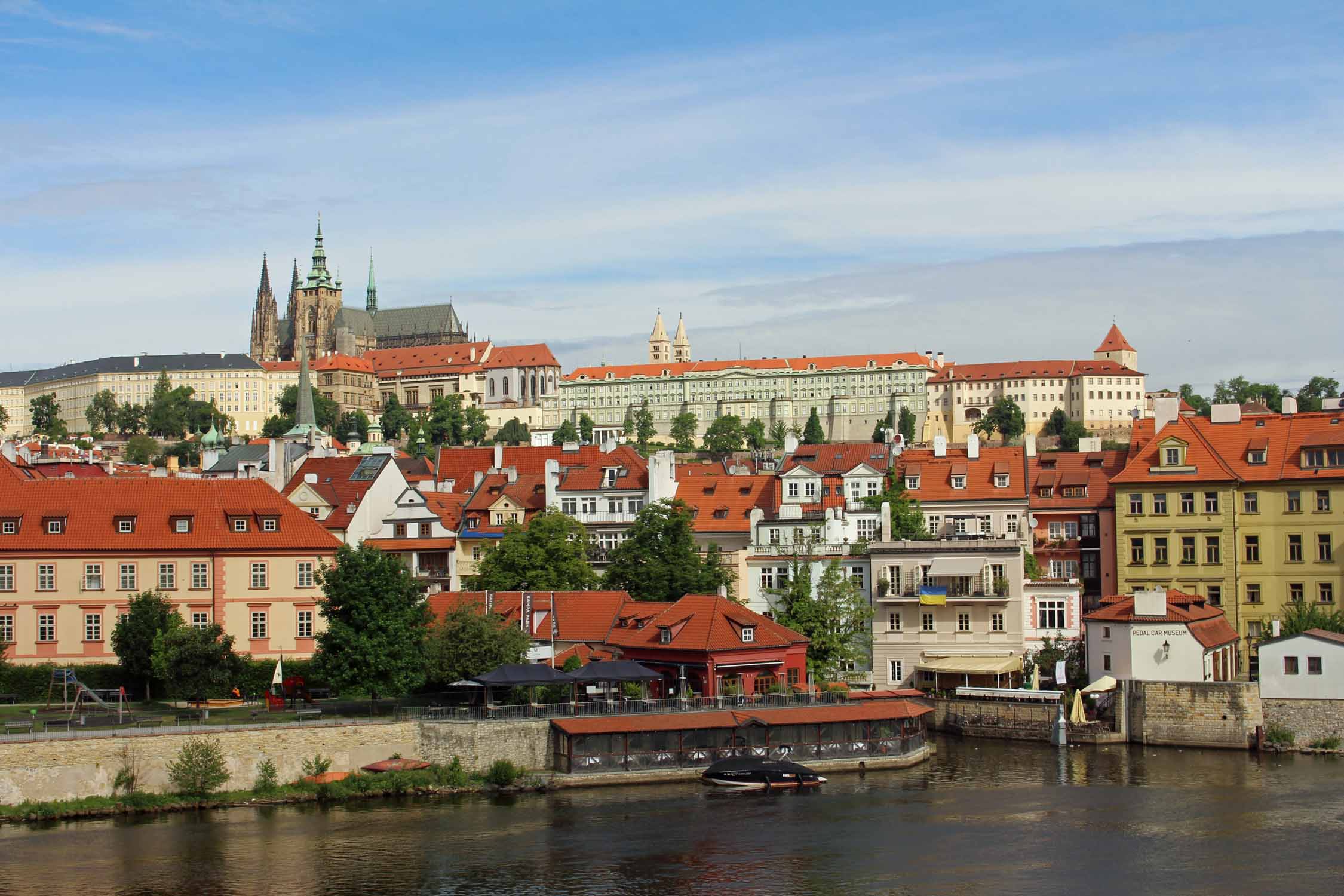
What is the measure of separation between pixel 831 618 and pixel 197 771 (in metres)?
24.3

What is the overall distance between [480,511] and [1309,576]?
1333 inches

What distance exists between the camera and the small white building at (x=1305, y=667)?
2167 inches

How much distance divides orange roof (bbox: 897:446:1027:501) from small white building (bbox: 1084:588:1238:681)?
11614mm

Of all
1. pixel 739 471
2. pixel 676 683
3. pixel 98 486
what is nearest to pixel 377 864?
pixel 676 683

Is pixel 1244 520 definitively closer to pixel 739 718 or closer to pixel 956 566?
pixel 956 566

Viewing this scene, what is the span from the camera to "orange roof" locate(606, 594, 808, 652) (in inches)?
2178

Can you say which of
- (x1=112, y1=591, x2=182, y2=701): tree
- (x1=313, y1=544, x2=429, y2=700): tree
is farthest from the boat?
(x1=112, y1=591, x2=182, y2=701): tree

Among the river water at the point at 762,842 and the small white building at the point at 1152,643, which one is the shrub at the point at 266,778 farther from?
the small white building at the point at 1152,643

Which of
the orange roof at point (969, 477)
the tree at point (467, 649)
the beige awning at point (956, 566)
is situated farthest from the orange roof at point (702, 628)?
the orange roof at point (969, 477)

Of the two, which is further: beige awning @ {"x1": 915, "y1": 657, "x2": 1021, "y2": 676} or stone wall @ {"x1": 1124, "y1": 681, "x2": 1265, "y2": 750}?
beige awning @ {"x1": 915, "y1": 657, "x2": 1021, "y2": 676}

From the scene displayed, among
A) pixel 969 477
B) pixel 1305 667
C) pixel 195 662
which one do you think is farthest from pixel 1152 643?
pixel 195 662

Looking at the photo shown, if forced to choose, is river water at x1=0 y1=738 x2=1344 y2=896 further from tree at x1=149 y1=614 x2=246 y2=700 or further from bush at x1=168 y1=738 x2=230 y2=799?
tree at x1=149 y1=614 x2=246 y2=700

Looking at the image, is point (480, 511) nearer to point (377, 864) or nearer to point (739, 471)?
point (739, 471)

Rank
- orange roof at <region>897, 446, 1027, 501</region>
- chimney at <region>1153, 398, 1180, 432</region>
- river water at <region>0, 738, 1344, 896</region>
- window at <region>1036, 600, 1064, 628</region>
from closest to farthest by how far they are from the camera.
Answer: river water at <region>0, 738, 1344, 896</region> < window at <region>1036, 600, 1064, 628</region> < orange roof at <region>897, 446, 1027, 501</region> < chimney at <region>1153, 398, 1180, 432</region>
